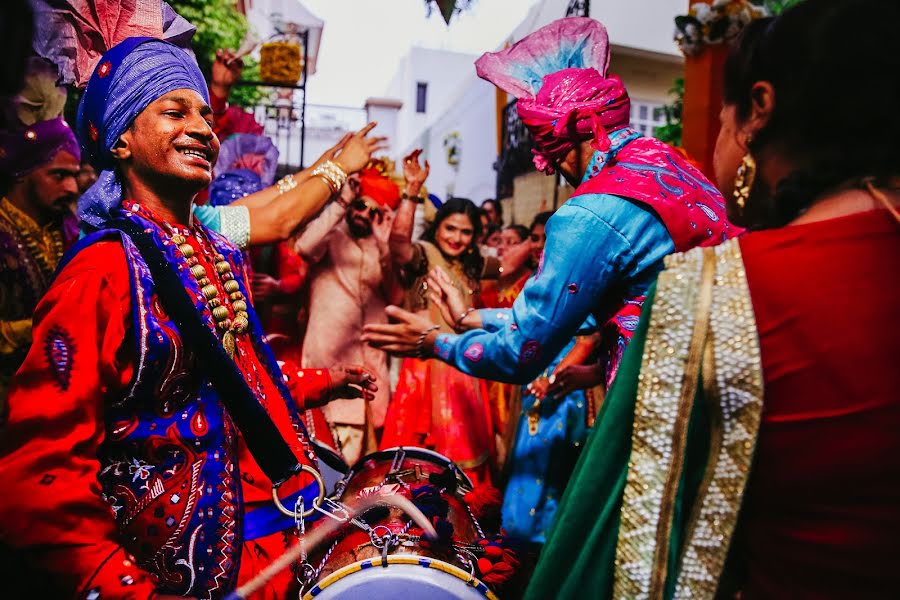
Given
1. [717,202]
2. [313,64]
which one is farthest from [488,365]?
[313,64]

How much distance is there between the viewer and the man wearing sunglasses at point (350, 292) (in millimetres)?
4539

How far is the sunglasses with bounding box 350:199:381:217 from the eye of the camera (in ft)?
16.1

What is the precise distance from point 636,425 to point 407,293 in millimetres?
3905

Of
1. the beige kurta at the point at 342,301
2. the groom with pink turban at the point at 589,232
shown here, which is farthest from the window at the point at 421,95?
the groom with pink turban at the point at 589,232

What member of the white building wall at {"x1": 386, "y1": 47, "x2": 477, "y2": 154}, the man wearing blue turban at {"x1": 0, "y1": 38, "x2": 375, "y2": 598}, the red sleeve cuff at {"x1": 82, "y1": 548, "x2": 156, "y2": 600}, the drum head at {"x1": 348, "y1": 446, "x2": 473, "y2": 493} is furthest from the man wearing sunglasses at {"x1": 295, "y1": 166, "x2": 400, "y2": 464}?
the white building wall at {"x1": 386, "y1": 47, "x2": 477, "y2": 154}

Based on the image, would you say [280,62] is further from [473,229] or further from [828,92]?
[828,92]

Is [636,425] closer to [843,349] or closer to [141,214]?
[843,349]

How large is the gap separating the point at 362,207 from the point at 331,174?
2.18m

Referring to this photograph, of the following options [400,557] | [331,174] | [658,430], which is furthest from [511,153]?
[658,430]

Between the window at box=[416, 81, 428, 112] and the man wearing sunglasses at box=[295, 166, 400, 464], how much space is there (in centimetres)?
2811

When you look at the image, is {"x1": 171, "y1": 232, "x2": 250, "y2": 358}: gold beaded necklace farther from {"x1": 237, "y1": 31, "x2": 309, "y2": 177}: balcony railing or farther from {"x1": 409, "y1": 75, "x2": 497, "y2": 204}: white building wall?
{"x1": 409, "y1": 75, "x2": 497, "y2": 204}: white building wall

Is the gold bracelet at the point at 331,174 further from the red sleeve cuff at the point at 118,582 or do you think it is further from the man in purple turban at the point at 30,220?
the man in purple turban at the point at 30,220

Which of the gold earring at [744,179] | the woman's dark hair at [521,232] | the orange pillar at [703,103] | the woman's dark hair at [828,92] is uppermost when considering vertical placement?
the orange pillar at [703,103]

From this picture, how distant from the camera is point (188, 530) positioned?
5.42 ft
